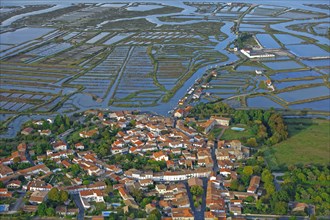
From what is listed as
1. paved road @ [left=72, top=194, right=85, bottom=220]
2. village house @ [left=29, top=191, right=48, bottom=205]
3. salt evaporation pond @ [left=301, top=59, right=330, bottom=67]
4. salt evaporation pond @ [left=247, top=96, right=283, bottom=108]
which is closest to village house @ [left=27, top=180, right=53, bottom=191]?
village house @ [left=29, top=191, right=48, bottom=205]

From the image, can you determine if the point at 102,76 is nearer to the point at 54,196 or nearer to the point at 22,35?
the point at 22,35

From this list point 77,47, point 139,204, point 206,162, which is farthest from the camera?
point 77,47

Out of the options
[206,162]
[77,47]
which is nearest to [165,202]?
[206,162]

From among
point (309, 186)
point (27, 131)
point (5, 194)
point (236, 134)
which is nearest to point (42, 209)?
point (5, 194)

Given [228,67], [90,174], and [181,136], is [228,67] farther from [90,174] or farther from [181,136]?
[90,174]

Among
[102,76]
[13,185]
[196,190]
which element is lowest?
[102,76]

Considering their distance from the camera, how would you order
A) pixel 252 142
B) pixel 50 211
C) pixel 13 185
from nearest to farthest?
pixel 50 211 → pixel 13 185 → pixel 252 142
